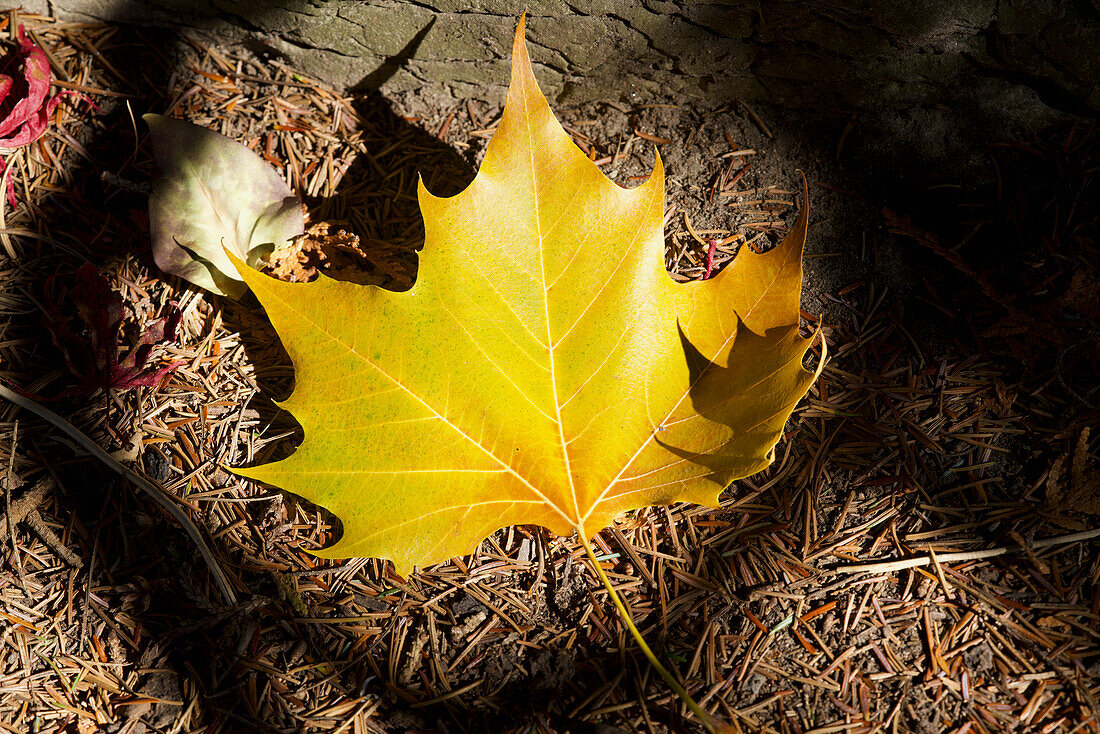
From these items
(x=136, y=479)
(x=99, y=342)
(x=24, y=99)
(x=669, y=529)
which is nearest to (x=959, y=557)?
(x=669, y=529)

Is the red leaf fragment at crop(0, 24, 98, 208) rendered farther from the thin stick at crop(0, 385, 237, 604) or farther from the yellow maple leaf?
the yellow maple leaf

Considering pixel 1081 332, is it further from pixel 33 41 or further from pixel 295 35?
pixel 33 41

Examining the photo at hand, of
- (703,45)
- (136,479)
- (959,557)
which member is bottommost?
(959,557)

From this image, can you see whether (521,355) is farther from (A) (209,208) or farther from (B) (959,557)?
(B) (959,557)

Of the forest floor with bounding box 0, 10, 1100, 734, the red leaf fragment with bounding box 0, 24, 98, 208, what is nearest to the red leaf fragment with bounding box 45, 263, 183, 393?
the forest floor with bounding box 0, 10, 1100, 734

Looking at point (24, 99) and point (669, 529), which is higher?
point (24, 99)

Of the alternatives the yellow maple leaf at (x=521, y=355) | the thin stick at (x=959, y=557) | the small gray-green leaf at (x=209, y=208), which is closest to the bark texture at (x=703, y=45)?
the small gray-green leaf at (x=209, y=208)

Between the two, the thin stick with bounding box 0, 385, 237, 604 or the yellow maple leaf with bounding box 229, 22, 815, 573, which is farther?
the thin stick with bounding box 0, 385, 237, 604
